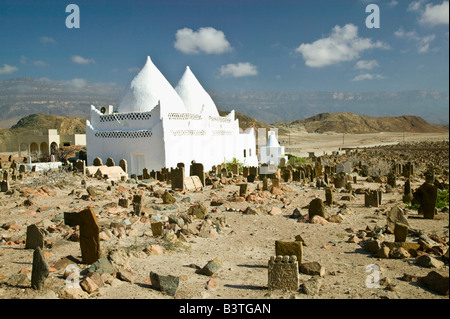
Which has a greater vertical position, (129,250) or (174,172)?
(174,172)

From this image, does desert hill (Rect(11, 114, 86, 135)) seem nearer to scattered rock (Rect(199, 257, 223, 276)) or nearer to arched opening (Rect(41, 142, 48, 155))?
arched opening (Rect(41, 142, 48, 155))

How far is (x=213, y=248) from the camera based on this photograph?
629 cm

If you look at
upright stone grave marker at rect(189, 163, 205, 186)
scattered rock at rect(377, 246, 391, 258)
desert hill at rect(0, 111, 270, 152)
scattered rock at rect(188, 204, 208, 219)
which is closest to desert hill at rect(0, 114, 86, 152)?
desert hill at rect(0, 111, 270, 152)

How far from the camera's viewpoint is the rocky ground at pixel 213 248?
442 cm

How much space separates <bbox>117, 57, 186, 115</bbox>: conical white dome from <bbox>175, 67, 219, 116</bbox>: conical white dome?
9.69 feet

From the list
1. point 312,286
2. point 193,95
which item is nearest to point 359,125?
point 193,95

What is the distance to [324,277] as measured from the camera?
493cm

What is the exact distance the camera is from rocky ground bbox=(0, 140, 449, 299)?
14.5ft

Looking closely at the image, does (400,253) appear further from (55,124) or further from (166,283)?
(55,124)

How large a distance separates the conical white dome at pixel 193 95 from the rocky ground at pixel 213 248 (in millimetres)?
14943
